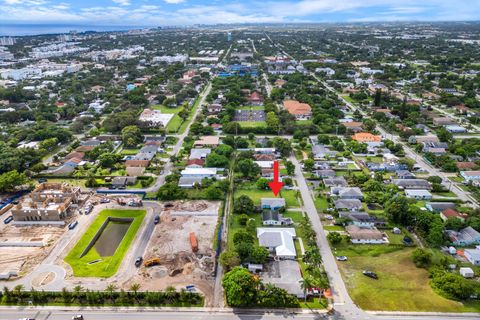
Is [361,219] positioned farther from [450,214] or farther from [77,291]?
[77,291]

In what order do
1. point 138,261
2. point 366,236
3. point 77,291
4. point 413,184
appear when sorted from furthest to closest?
point 413,184
point 366,236
point 138,261
point 77,291

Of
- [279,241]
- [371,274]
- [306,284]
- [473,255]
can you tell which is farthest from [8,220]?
[473,255]

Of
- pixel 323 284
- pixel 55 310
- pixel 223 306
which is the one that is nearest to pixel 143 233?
pixel 55 310

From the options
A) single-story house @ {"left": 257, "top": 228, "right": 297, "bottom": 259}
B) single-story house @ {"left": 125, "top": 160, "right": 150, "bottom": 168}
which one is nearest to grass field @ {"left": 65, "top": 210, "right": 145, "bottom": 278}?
single-story house @ {"left": 125, "top": 160, "right": 150, "bottom": 168}

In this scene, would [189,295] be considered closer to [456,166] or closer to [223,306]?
[223,306]

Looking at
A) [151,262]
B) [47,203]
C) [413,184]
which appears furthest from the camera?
[413,184]

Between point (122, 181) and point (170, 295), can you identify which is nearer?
point (170, 295)

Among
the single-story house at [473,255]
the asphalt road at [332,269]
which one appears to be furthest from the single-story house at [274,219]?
the single-story house at [473,255]
